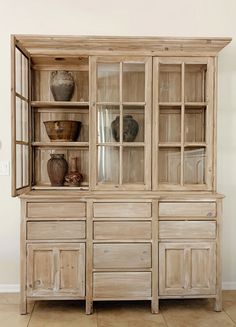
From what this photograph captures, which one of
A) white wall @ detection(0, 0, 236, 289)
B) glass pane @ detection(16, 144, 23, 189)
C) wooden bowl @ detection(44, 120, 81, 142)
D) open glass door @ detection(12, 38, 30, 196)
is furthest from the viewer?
white wall @ detection(0, 0, 236, 289)

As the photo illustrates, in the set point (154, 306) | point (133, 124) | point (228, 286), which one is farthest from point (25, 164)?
point (228, 286)

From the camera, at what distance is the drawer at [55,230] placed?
310cm

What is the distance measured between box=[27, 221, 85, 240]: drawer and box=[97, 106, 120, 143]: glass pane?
0.74 meters

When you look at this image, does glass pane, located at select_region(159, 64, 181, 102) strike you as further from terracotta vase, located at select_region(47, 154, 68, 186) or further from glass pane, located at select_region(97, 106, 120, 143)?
terracotta vase, located at select_region(47, 154, 68, 186)

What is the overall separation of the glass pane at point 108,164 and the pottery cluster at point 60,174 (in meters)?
0.27

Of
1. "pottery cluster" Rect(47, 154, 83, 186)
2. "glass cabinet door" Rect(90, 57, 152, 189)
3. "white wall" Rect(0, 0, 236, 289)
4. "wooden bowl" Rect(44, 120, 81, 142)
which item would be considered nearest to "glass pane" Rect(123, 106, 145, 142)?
"glass cabinet door" Rect(90, 57, 152, 189)

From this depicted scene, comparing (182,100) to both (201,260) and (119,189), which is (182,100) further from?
(201,260)

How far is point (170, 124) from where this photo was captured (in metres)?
3.35

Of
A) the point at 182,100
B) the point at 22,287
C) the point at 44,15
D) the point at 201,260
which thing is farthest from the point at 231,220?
the point at 44,15

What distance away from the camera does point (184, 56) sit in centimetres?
329

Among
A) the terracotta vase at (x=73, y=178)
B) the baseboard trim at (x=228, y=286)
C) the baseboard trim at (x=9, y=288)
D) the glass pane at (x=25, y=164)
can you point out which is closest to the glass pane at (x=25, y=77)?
the glass pane at (x=25, y=164)

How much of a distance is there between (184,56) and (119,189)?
122 centimetres

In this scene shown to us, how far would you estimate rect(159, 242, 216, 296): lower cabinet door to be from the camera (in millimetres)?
3146

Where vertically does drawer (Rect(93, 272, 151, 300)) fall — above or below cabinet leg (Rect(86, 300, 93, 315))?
above
